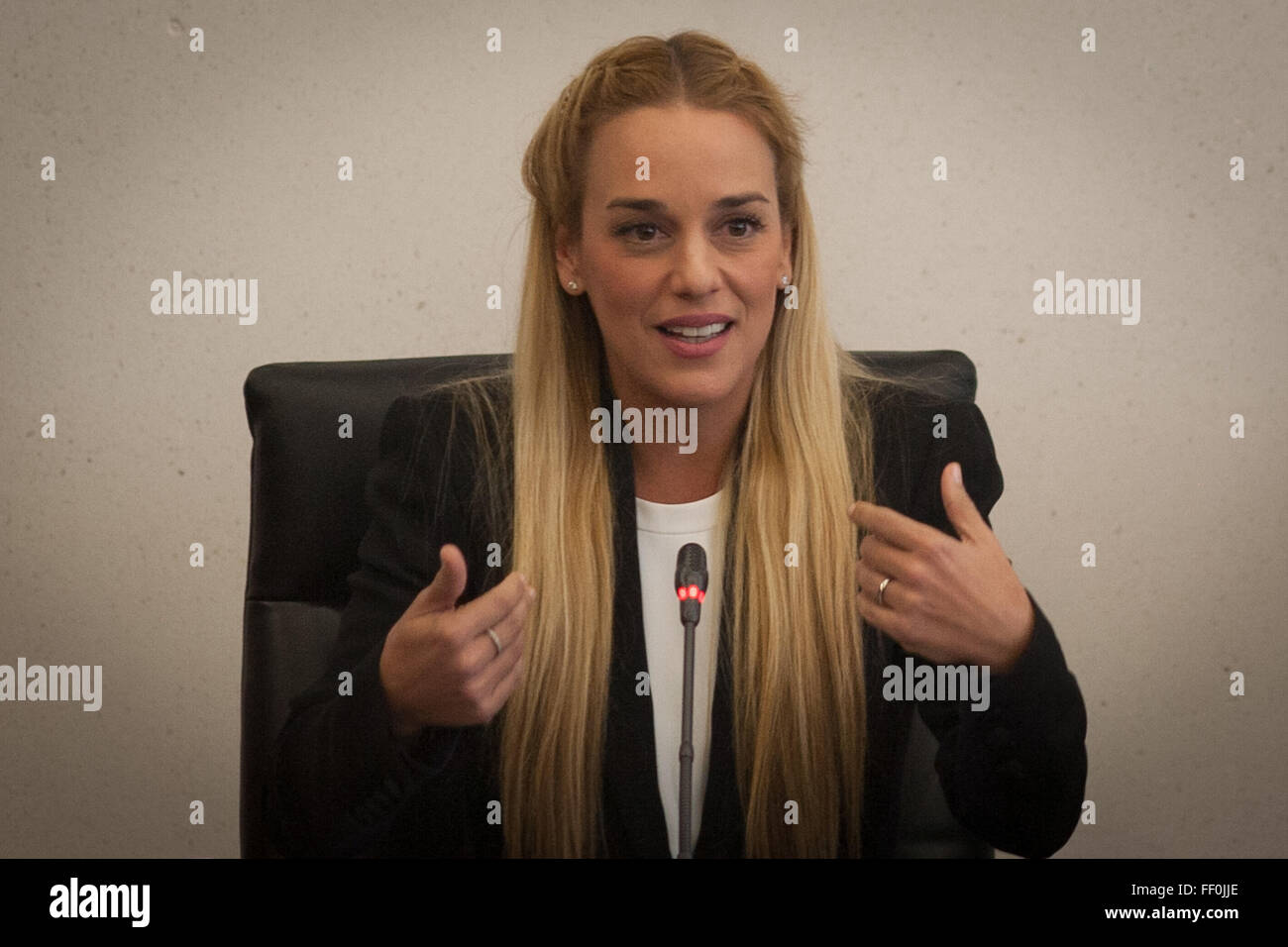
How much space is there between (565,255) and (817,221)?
359 millimetres

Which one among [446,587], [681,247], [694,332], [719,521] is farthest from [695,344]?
[446,587]

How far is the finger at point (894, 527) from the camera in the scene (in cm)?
145

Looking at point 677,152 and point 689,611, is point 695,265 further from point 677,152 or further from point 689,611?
point 689,611

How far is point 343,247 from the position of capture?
A: 1.67 m

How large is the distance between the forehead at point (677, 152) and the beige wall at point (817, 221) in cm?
20

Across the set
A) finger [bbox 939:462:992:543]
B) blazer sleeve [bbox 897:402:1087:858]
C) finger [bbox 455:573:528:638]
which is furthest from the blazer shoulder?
finger [bbox 455:573:528:638]

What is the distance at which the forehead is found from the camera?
4.86 feet

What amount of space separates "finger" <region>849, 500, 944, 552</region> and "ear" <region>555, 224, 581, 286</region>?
1.53 feet

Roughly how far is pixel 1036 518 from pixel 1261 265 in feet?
1.51

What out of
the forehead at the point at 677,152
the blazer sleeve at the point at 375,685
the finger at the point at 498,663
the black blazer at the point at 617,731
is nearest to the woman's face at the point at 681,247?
the forehead at the point at 677,152

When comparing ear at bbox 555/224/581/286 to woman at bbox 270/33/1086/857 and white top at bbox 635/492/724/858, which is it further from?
white top at bbox 635/492/724/858

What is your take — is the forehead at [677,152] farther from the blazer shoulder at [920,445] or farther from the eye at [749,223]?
the blazer shoulder at [920,445]

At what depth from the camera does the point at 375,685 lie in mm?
1446

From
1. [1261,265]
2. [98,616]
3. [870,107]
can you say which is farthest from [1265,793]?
[98,616]
